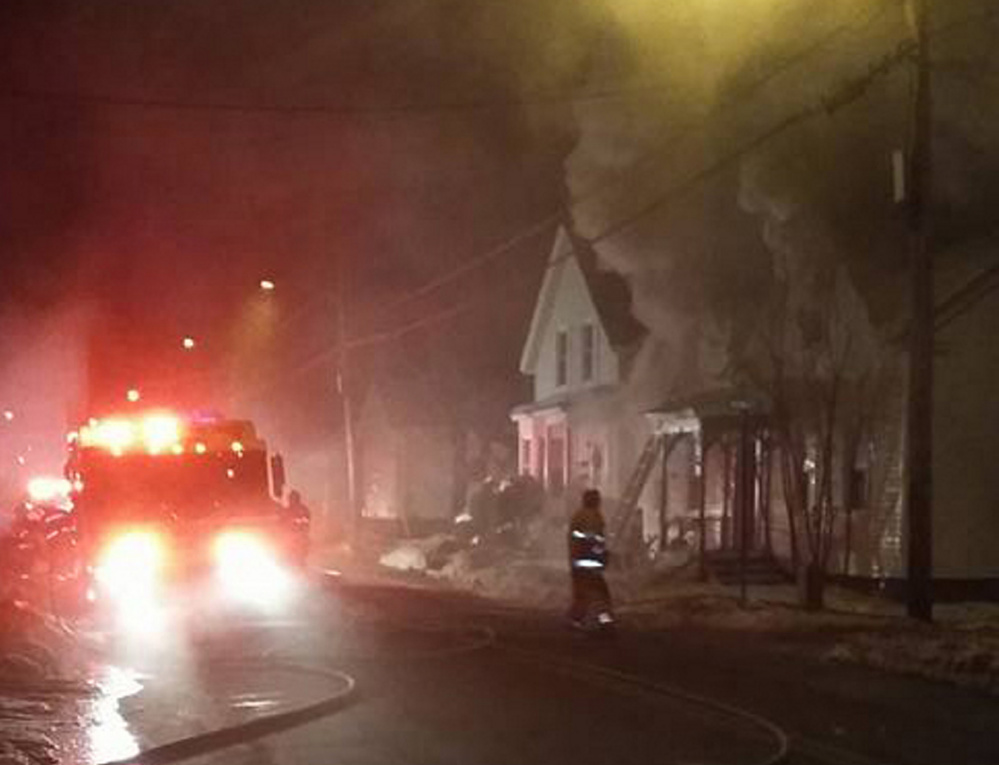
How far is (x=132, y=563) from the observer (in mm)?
21047

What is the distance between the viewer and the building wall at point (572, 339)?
38.3 meters

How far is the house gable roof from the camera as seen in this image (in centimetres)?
3769

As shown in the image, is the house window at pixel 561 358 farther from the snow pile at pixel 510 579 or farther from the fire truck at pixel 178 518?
the fire truck at pixel 178 518

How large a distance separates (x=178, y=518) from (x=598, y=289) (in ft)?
62.4

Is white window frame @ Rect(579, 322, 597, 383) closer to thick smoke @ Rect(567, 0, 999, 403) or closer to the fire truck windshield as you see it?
thick smoke @ Rect(567, 0, 999, 403)

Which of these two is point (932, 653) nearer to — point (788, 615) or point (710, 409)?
point (788, 615)

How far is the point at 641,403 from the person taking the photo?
35219 millimetres

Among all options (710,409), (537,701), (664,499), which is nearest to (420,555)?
(664,499)

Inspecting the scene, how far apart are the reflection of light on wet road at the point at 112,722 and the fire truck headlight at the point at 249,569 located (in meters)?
7.19

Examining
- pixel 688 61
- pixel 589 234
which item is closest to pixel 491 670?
pixel 688 61

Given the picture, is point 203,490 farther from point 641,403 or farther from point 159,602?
point 641,403

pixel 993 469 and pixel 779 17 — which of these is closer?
pixel 993 469

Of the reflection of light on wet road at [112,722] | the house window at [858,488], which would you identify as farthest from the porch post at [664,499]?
the reflection of light on wet road at [112,722]

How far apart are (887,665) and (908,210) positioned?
5874 mm
